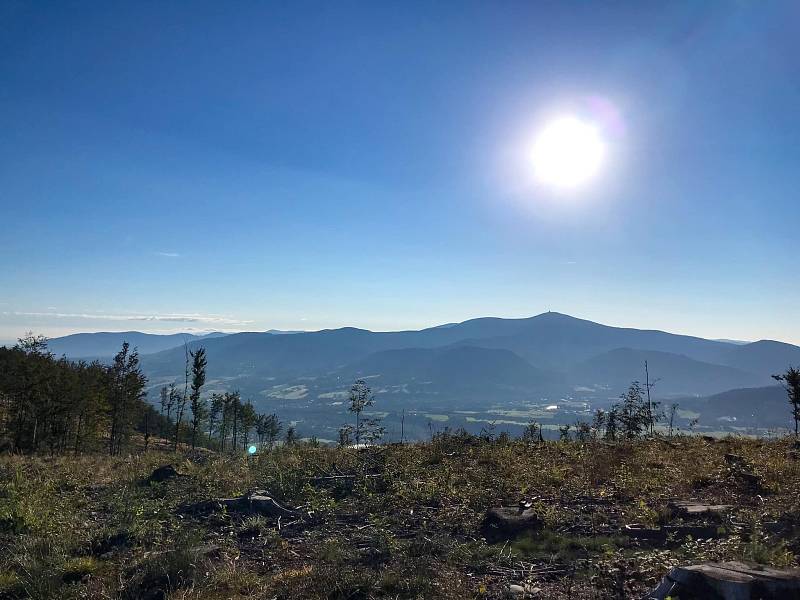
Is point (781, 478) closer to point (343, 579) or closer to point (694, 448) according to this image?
point (694, 448)

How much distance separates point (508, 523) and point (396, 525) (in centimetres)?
248

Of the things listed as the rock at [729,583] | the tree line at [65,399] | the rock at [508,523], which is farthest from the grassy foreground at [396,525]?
the tree line at [65,399]

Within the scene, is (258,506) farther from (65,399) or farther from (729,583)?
(65,399)

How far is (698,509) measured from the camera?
8.80 meters

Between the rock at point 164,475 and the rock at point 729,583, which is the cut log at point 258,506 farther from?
the rock at point 729,583

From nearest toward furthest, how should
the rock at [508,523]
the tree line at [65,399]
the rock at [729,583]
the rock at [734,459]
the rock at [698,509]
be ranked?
the rock at [729,583] < the rock at [698,509] < the rock at [508,523] < the rock at [734,459] < the tree line at [65,399]

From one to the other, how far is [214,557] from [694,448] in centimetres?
1579

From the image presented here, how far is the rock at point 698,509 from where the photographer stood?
8.61 metres

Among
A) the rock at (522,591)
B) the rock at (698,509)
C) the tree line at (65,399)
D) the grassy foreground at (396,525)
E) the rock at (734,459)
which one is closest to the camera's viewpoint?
the rock at (522,591)

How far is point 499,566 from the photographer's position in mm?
7375

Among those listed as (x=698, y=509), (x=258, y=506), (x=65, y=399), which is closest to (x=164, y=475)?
(x=258, y=506)

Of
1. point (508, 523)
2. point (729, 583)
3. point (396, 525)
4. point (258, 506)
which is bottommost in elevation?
point (258, 506)

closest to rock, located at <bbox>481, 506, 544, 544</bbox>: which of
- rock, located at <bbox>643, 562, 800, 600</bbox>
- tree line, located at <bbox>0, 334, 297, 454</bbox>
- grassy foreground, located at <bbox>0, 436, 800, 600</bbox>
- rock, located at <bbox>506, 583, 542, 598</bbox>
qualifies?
grassy foreground, located at <bbox>0, 436, 800, 600</bbox>

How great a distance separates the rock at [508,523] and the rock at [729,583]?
11.6 feet
